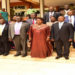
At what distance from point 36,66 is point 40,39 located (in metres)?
0.98

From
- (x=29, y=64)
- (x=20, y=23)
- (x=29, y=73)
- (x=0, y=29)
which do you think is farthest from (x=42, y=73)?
(x=0, y=29)

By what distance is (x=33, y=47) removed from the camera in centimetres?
547

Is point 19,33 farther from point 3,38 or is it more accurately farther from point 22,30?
point 3,38

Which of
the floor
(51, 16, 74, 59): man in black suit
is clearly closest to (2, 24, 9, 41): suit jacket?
the floor

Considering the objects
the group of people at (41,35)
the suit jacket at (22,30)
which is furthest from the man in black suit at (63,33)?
the suit jacket at (22,30)

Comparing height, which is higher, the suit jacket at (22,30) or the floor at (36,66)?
the suit jacket at (22,30)

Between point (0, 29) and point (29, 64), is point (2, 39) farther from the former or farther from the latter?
point (29, 64)

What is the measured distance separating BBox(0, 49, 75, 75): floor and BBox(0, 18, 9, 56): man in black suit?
352 millimetres

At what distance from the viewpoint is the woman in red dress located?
5.34 metres

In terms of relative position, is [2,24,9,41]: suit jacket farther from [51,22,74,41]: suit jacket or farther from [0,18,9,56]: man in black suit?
[51,22,74,41]: suit jacket

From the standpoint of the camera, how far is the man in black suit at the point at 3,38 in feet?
18.9

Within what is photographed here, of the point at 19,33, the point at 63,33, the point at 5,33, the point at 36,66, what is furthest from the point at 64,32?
the point at 5,33

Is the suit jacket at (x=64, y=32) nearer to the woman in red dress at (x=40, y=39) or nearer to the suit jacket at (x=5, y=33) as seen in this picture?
the woman in red dress at (x=40, y=39)

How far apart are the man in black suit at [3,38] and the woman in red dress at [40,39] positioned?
3.07 feet
